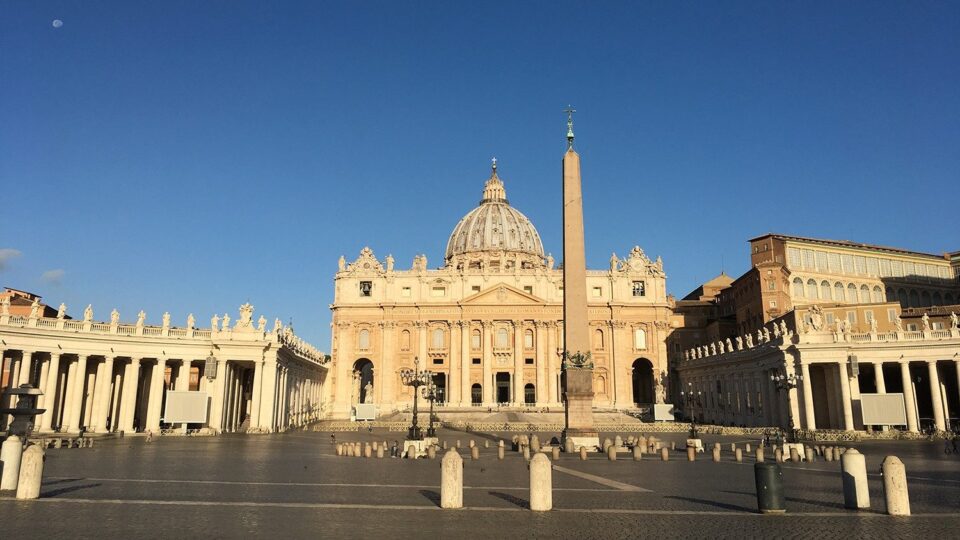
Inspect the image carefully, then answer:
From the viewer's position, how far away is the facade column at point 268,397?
42.2 m

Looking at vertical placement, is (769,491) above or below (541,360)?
below

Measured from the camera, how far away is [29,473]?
459 inches

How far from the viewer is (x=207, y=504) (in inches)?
451

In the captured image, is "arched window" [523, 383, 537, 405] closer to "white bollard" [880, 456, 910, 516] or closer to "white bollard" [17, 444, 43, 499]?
"white bollard" [17, 444, 43, 499]

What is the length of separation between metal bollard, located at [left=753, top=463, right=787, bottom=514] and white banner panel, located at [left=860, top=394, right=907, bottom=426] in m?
30.2

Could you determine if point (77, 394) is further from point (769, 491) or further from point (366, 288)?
point (366, 288)

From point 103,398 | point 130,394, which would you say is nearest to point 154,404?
point 130,394

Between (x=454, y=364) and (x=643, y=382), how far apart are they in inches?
A: 953

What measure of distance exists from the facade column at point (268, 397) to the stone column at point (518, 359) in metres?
33.7

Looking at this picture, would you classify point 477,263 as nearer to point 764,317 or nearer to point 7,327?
point 764,317

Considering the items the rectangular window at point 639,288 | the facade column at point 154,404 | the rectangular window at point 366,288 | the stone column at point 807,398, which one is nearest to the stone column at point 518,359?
the rectangular window at point 639,288

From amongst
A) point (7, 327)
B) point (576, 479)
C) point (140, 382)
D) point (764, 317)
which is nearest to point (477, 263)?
point (764, 317)

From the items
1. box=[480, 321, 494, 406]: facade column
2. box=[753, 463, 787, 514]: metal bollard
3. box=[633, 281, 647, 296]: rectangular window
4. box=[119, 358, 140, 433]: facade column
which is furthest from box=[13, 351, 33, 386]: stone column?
box=[633, 281, 647, 296]: rectangular window

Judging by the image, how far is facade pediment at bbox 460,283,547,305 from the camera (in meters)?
72.9
